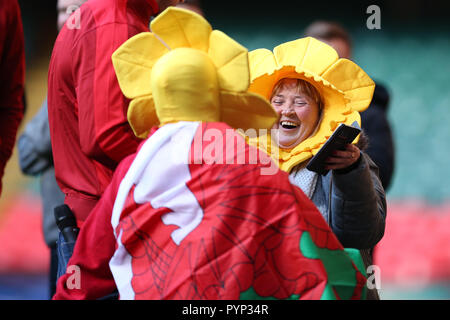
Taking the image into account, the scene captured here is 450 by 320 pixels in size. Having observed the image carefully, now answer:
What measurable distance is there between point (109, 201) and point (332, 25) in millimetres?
1947

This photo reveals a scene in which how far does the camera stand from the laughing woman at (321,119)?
2.14m

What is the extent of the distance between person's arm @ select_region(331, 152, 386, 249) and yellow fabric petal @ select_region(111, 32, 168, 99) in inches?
24.6

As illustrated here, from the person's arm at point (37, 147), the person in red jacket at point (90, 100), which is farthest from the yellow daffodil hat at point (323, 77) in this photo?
the person's arm at point (37, 147)

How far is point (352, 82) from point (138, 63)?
2.87 feet

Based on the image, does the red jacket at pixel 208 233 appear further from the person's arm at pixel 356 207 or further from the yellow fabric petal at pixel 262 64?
the yellow fabric petal at pixel 262 64

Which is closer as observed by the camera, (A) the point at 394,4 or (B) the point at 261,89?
(B) the point at 261,89

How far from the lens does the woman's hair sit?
243cm

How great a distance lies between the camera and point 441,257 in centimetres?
534

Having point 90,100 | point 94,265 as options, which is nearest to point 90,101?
point 90,100

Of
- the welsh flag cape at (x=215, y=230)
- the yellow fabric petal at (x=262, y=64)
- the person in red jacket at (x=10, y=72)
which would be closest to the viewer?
the welsh flag cape at (x=215, y=230)

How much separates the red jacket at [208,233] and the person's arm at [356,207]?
0.40 meters

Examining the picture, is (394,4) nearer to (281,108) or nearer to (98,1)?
(281,108)
